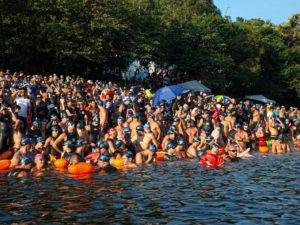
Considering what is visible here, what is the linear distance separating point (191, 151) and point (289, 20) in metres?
56.4

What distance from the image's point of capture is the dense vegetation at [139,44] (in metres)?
40.2

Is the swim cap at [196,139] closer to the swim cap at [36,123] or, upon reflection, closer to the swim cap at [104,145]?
the swim cap at [104,145]

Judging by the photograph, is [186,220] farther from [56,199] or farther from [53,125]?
[53,125]

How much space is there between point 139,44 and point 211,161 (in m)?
29.2

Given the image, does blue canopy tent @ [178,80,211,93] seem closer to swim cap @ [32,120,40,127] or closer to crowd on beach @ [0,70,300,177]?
crowd on beach @ [0,70,300,177]

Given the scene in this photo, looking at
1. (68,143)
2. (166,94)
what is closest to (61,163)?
(68,143)

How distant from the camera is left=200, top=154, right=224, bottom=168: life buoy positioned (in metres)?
16.6

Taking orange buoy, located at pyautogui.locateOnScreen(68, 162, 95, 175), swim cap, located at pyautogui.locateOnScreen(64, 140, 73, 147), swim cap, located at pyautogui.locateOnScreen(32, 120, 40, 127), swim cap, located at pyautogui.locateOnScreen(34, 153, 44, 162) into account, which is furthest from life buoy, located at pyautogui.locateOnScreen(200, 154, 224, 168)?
swim cap, located at pyautogui.locateOnScreen(32, 120, 40, 127)

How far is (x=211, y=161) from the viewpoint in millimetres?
16562

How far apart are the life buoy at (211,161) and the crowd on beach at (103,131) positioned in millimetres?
35

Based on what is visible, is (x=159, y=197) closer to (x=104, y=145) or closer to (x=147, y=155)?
(x=104, y=145)

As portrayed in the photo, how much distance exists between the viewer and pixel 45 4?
Answer: 40.6 metres

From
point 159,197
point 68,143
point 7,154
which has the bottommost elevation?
point 159,197

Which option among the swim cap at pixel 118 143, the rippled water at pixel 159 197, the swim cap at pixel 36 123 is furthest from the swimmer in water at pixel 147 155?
the swim cap at pixel 36 123
